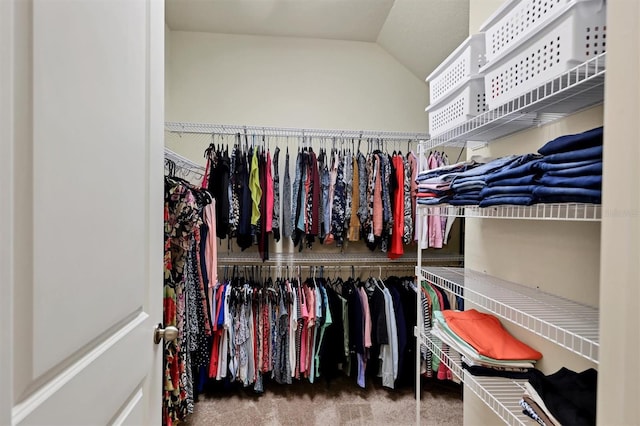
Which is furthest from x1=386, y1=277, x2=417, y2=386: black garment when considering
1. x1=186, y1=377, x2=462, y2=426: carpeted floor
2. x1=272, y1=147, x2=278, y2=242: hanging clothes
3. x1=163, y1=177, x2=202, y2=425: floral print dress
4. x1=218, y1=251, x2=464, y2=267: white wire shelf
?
x1=163, y1=177, x2=202, y2=425: floral print dress

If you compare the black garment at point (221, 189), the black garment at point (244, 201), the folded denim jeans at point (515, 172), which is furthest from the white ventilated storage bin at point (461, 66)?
the black garment at point (221, 189)

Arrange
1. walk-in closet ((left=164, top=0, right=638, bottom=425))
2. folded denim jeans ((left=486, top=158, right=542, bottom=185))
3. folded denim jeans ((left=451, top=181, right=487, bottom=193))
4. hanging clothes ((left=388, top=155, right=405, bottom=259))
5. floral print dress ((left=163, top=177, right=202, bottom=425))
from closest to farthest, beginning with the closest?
walk-in closet ((left=164, top=0, right=638, bottom=425)) < folded denim jeans ((left=486, top=158, right=542, bottom=185)) < folded denim jeans ((left=451, top=181, right=487, bottom=193)) < floral print dress ((left=163, top=177, right=202, bottom=425)) < hanging clothes ((left=388, top=155, right=405, bottom=259))

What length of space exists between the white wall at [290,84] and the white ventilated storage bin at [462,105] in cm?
150

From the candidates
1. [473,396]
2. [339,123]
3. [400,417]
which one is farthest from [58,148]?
[339,123]

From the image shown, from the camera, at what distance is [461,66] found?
127 centimetres

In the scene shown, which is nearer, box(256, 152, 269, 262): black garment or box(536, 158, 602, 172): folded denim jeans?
box(536, 158, 602, 172): folded denim jeans

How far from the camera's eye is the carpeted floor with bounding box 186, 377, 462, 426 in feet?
6.50

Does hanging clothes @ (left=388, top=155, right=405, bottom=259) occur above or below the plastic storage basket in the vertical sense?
below

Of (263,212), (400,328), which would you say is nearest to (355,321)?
(400,328)

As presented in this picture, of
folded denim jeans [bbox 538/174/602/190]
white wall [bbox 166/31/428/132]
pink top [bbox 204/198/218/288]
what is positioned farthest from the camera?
white wall [bbox 166/31/428/132]

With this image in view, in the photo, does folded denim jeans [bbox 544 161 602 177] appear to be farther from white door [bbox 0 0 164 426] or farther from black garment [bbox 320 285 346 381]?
black garment [bbox 320 285 346 381]

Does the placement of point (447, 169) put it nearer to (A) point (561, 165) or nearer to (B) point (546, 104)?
(B) point (546, 104)

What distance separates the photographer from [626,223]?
0.55 metres

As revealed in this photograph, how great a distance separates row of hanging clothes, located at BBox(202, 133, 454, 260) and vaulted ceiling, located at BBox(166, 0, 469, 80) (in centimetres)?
94
